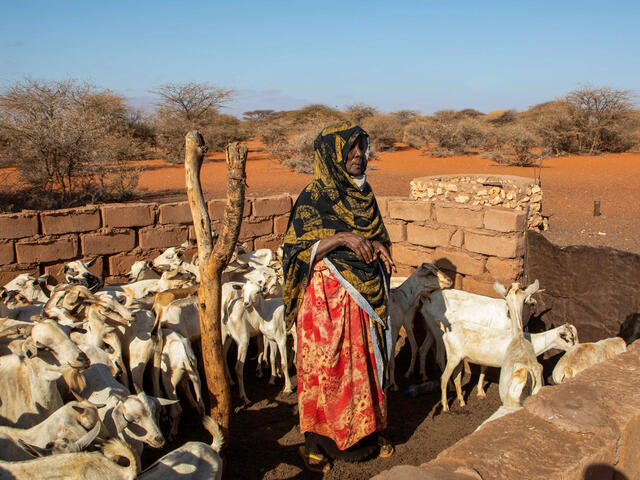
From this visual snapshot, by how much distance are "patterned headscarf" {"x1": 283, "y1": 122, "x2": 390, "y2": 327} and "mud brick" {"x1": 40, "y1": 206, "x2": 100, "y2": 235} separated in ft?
11.4

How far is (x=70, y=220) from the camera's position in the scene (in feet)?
20.2

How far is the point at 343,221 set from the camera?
367 cm

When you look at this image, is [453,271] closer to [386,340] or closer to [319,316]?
[386,340]

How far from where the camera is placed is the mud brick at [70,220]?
239 inches

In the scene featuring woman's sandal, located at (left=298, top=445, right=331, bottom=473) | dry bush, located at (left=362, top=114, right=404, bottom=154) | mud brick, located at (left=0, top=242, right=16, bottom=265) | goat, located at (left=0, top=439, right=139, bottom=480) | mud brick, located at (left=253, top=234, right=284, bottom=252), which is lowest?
woman's sandal, located at (left=298, top=445, right=331, bottom=473)

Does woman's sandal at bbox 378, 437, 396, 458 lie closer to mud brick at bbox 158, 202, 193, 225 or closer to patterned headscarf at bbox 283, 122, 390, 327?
patterned headscarf at bbox 283, 122, 390, 327

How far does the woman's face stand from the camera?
3.60m

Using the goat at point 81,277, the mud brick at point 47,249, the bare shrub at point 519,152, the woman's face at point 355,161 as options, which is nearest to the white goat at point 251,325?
the goat at point 81,277

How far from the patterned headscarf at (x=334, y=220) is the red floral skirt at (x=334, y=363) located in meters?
0.10

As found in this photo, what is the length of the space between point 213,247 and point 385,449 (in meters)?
1.93

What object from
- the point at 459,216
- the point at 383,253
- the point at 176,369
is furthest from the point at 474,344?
the point at 176,369

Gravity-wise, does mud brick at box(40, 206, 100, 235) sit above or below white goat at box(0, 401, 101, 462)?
above

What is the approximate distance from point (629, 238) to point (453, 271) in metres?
6.30

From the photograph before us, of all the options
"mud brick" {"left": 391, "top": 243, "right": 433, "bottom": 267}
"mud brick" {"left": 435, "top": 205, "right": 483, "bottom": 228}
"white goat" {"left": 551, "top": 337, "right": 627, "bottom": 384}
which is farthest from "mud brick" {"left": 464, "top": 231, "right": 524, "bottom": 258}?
"white goat" {"left": 551, "top": 337, "right": 627, "bottom": 384}
